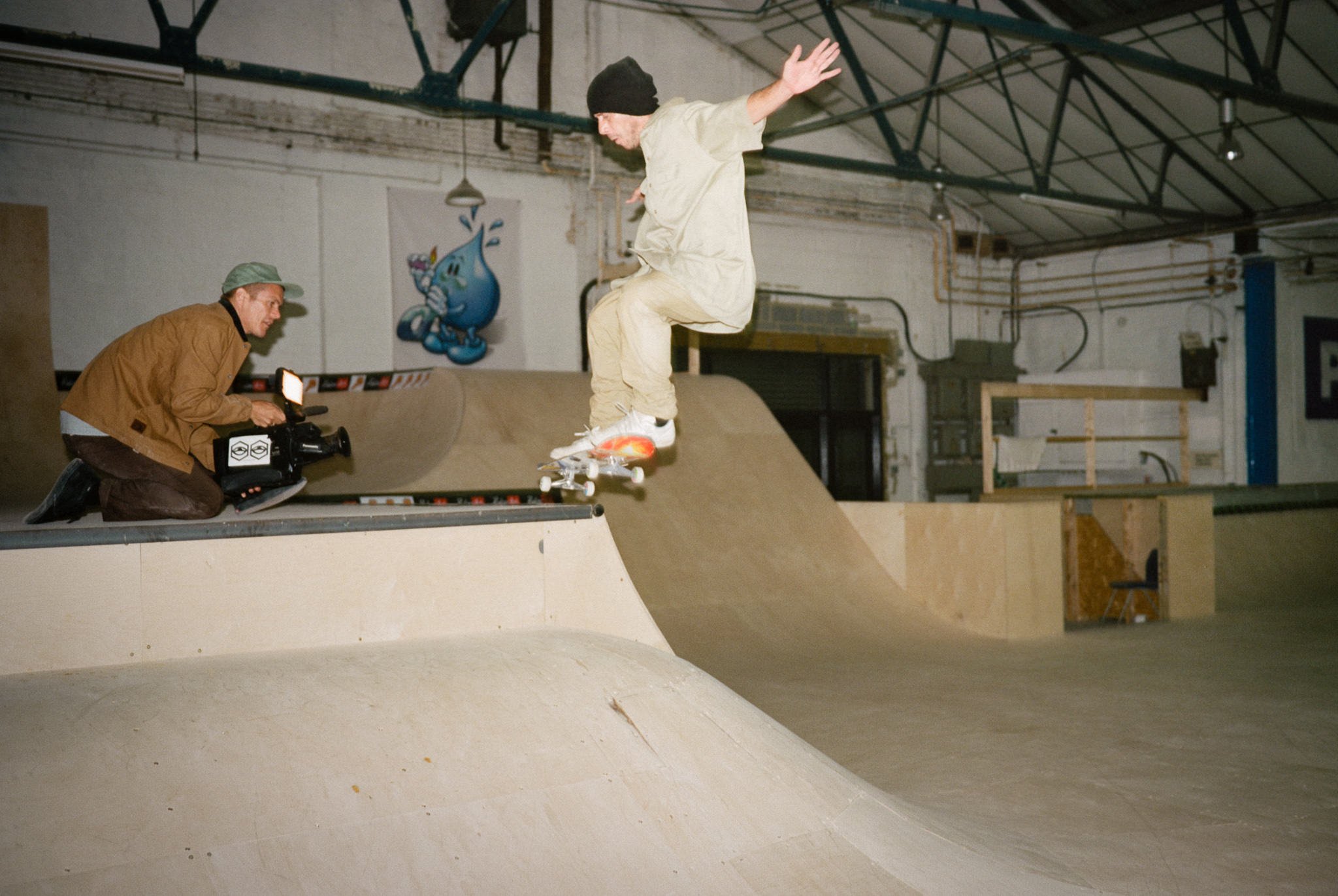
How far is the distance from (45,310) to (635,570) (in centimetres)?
624

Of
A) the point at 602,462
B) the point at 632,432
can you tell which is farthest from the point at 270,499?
the point at 632,432

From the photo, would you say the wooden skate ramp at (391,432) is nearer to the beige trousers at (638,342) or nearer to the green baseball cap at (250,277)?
the green baseball cap at (250,277)

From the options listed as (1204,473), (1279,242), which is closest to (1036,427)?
(1204,473)

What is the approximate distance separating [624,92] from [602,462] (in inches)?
55.8

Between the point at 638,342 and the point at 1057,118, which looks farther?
the point at 1057,118

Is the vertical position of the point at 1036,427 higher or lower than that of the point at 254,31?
lower

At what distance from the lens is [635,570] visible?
22.6 feet

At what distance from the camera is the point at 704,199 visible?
3455mm

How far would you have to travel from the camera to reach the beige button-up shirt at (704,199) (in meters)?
3.38

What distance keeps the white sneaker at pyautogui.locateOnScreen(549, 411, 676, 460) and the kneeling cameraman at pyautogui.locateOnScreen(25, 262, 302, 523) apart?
4.47 feet

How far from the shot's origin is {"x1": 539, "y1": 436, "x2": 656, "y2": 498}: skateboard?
381 cm

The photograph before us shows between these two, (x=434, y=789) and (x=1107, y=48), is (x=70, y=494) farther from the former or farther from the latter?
(x=1107, y=48)

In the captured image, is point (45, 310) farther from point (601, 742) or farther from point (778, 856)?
point (778, 856)

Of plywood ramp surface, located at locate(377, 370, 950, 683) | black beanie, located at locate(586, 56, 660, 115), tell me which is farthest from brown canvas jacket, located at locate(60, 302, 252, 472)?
plywood ramp surface, located at locate(377, 370, 950, 683)
